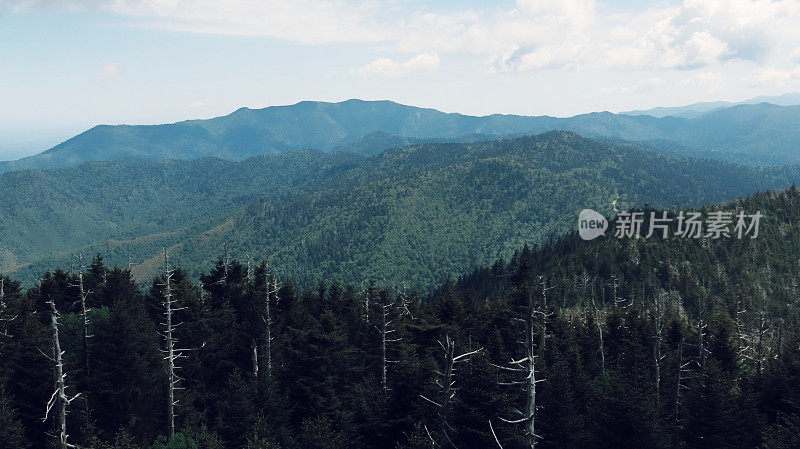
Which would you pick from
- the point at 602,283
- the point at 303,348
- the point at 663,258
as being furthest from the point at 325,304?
the point at 663,258

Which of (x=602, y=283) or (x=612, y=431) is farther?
(x=602, y=283)

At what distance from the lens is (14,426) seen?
91.7 feet

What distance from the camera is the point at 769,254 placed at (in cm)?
14325

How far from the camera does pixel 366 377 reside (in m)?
45.5

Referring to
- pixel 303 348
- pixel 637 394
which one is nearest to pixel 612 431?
pixel 637 394

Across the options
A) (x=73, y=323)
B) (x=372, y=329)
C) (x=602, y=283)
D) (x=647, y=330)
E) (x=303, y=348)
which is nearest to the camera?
(x=303, y=348)

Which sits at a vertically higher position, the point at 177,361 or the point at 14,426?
the point at 14,426

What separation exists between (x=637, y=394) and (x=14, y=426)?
123ft

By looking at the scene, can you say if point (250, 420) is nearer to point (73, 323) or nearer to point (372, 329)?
point (372, 329)

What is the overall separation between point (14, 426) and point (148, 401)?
11121 millimetres

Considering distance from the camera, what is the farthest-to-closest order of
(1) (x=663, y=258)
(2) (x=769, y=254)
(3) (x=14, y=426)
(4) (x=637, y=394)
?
Result: (2) (x=769, y=254)
(1) (x=663, y=258)
(4) (x=637, y=394)
(3) (x=14, y=426)

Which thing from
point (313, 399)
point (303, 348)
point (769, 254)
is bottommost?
point (769, 254)

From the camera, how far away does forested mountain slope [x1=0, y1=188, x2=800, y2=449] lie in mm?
29281

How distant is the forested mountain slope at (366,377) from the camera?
29281 millimetres
